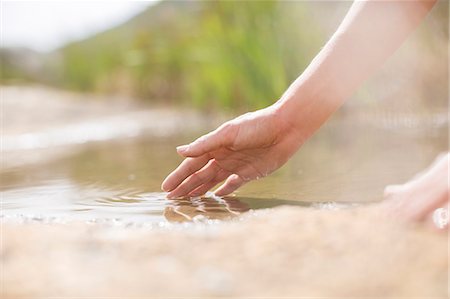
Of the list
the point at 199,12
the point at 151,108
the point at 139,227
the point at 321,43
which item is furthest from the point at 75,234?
the point at 151,108

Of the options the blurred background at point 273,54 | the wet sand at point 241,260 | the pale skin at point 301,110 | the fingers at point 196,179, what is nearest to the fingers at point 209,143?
the pale skin at point 301,110

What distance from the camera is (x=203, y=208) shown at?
5.60ft

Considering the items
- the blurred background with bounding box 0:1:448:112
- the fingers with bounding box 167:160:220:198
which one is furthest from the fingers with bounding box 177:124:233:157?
the blurred background with bounding box 0:1:448:112

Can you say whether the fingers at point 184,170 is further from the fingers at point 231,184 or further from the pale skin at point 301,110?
the fingers at point 231,184

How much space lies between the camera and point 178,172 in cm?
185

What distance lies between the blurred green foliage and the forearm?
114 inches

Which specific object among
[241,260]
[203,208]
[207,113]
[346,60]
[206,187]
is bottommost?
[241,260]

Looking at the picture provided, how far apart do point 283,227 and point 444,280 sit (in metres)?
0.35

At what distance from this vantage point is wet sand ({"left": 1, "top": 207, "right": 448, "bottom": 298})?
36.3 inches

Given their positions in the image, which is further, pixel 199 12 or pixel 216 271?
pixel 199 12

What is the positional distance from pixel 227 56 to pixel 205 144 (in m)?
3.61

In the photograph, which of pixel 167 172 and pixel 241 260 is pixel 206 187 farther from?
pixel 241 260

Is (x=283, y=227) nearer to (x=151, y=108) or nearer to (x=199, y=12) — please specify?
(x=199, y=12)

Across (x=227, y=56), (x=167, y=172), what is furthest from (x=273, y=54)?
(x=167, y=172)
